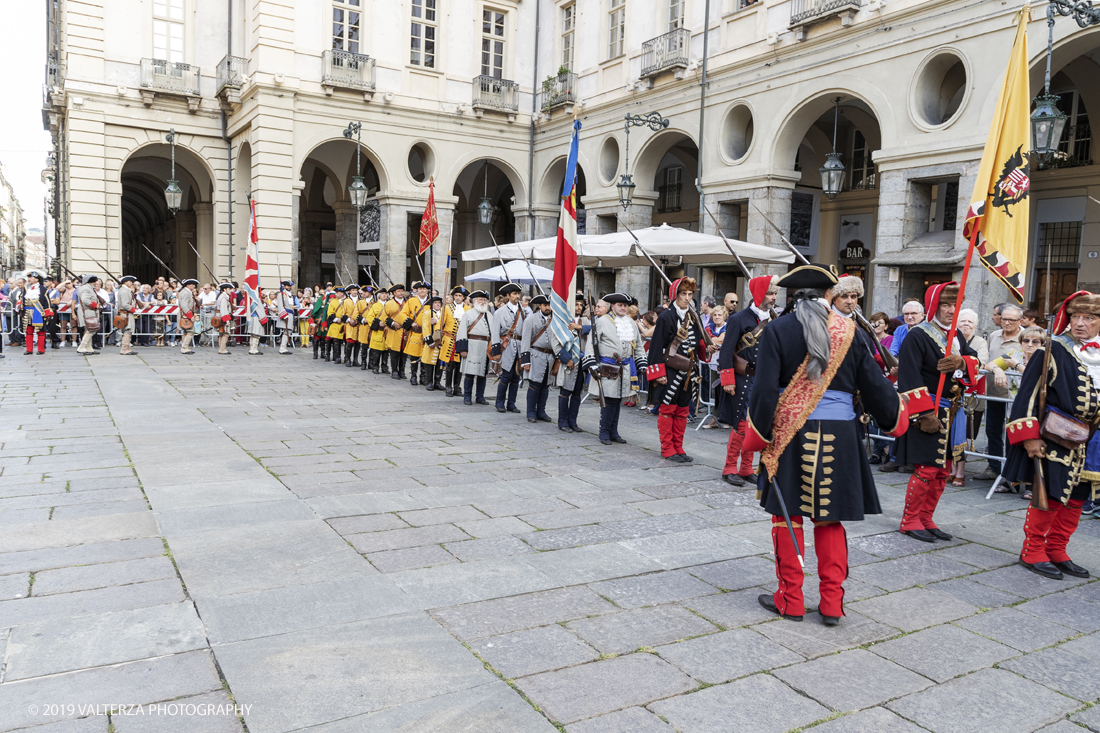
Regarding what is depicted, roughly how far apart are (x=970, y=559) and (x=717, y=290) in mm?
14413

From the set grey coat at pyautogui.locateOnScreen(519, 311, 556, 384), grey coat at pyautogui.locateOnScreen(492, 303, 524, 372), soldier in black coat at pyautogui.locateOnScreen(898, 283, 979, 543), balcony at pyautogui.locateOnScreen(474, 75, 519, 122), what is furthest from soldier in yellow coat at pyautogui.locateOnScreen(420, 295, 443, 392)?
balcony at pyautogui.locateOnScreen(474, 75, 519, 122)

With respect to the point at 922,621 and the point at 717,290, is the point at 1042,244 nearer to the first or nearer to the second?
the point at 717,290

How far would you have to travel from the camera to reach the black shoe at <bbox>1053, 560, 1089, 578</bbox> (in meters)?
4.73

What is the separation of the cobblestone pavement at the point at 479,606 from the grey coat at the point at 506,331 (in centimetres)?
345

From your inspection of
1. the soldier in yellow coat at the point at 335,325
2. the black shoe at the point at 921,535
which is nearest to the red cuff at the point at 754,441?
the black shoe at the point at 921,535

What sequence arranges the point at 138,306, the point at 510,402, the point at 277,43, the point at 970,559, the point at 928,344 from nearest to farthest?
the point at 970,559
the point at 928,344
the point at 510,402
the point at 138,306
the point at 277,43

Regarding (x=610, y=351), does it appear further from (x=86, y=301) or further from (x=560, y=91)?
(x=560, y=91)

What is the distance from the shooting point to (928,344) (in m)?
5.47

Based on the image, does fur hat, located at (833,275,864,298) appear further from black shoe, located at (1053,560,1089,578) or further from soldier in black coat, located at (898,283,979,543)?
black shoe, located at (1053,560,1089,578)

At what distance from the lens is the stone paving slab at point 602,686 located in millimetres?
2992

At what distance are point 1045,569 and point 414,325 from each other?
33.0ft

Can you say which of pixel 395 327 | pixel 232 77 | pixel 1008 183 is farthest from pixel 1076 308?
pixel 232 77

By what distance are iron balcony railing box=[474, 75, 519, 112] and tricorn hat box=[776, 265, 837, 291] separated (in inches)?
846

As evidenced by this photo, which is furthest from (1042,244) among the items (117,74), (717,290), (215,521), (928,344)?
(117,74)
